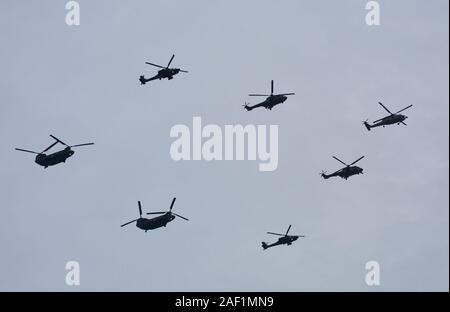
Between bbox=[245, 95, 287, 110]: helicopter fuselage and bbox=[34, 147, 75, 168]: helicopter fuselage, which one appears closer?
bbox=[34, 147, 75, 168]: helicopter fuselage

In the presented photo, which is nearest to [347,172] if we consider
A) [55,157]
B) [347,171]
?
[347,171]

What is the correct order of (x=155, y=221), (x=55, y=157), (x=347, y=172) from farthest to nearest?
(x=347, y=172)
(x=55, y=157)
(x=155, y=221)

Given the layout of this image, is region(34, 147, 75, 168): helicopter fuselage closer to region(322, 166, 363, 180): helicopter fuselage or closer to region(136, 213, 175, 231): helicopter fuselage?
region(136, 213, 175, 231): helicopter fuselage

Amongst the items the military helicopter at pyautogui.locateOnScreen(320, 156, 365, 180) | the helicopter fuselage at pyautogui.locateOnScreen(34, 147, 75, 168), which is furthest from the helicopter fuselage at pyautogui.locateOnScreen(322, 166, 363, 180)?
the helicopter fuselage at pyautogui.locateOnScreen(34, 147, 75, 168)

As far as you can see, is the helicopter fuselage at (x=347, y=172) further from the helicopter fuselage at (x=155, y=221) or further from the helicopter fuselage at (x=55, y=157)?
the helicopter fuselage at (x=55, y=157)

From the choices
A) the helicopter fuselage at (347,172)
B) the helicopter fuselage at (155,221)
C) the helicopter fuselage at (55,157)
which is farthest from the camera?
the helicopter fuselage at (347,172)

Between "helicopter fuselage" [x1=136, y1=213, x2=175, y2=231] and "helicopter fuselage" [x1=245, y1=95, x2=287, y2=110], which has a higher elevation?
"helicopter fuselage" [x1=245, y1=95, x2=287, y2=110]

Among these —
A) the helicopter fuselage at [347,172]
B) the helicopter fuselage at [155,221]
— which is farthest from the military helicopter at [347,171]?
the helicopter fuselage at [155,221]

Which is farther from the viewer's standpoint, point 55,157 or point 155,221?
point 55,157

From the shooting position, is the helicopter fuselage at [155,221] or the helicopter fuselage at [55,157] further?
the helicopter fuselage at [55,157]

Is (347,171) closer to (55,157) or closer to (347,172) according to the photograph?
(347,172)
